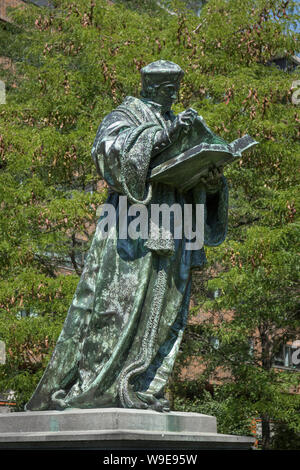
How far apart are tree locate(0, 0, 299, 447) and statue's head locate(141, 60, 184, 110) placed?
6.51 meters

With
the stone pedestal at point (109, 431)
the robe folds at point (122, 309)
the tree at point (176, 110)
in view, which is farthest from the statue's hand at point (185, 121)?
the tree at point (176, 110)

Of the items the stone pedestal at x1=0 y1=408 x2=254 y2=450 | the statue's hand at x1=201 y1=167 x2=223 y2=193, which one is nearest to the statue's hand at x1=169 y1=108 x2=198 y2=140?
the statue's hand at x1=201 y1=167 x2=223 y2=193

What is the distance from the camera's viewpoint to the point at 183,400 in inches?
776

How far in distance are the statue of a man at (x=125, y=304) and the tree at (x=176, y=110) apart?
6.58 m

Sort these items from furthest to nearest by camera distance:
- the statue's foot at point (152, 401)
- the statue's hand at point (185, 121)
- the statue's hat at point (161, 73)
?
the statue's hat at point (161, 73) → the statue's hand at point (185, 121) → the statue's foot at point (152, 401)

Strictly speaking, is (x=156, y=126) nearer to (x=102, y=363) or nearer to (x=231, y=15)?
(x=102, y=363)

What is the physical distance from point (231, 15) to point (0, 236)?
6.15 meters

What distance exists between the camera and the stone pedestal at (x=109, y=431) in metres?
4.63

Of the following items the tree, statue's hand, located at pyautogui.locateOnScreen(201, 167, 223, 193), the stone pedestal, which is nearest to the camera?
the stone pedestal

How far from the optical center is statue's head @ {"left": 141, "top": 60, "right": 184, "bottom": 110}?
237 inches

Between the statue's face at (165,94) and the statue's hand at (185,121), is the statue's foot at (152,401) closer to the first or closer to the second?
the statue's hand at (185,121)

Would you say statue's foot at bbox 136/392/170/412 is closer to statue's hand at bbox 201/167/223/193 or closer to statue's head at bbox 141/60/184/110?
statue's hand at bbox 201/167/223/193

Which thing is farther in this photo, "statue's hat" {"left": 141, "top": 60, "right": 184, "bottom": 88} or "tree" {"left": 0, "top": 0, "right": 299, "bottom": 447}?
"tree" {"left": 0, "top": 0, "right": 299, "bottom": 447}
